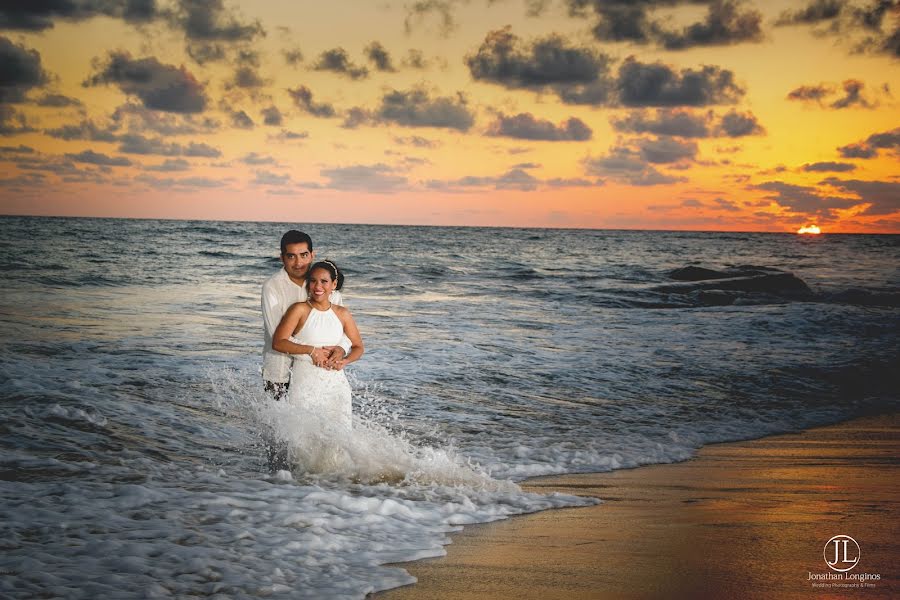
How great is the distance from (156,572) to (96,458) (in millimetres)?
2750

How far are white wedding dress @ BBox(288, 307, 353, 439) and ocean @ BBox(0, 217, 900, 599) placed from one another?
199 mm

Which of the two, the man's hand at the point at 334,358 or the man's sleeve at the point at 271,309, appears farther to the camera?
the man's sleeve at the point at 271,309

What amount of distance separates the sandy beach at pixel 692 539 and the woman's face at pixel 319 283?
2182mm

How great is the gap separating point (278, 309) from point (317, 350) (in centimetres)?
52

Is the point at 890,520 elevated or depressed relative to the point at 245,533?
elevated

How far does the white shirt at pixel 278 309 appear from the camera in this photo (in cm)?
619

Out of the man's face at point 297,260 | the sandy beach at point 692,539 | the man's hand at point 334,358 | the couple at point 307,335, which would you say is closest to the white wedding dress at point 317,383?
the couple at point 307,335

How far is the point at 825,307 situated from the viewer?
22.2 metres

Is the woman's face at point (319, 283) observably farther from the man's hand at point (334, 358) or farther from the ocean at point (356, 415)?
the ocean at point (356, 415)

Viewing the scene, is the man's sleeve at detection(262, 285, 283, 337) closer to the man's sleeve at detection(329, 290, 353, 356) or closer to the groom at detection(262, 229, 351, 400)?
the groom at detection(262, 229, 351, 400)

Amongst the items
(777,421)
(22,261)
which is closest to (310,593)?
(777,421)

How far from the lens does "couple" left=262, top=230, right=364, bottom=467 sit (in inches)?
238

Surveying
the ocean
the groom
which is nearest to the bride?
the groom

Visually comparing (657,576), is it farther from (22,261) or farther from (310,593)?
(22,261)
